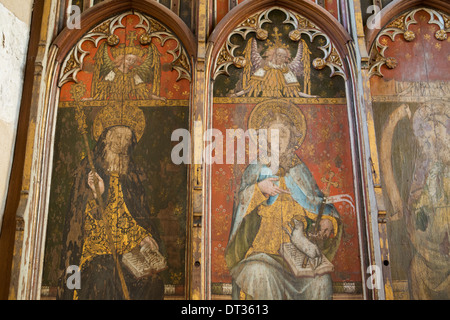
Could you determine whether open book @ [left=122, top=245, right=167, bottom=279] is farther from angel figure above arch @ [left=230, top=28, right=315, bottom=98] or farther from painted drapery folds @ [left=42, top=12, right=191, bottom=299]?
angel figure above arch @ [left=230, top=28, right=315, bottom=98]

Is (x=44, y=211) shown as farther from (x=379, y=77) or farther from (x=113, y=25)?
(x=379, y=77)

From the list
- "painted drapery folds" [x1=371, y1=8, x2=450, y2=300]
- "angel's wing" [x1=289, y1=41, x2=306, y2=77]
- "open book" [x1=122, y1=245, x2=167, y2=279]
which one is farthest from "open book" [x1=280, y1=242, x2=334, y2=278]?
"angel's wing" [x1=289, y1=41, x2=306, y2=77]

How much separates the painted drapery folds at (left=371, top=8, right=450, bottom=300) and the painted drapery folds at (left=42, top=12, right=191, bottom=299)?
271 cm

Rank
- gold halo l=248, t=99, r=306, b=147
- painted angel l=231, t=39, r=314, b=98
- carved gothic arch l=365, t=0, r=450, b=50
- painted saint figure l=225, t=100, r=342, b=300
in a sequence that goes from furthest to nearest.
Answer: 1. carved gothic arch l=365, t=0, r=450, b=50
2. painted angel l=231, t=39, r=314, b=98
3. gold halo l=248, t=99, r=306, b=147
4. painted saint figure l=225, t=100, r=342, b=300

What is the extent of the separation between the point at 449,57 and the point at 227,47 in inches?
124

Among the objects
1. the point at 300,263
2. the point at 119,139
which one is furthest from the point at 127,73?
the point at 300,263

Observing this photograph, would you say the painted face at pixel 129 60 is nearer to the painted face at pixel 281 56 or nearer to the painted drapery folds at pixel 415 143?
the painted face at pixel 281 56

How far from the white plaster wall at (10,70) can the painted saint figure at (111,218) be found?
0.91 meters

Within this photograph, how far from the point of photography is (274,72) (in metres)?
7.67

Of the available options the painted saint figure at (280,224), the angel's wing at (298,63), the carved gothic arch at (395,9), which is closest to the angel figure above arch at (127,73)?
the painted saint figure at (280,224)

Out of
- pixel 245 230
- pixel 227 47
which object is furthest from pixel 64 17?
pixel 245 230

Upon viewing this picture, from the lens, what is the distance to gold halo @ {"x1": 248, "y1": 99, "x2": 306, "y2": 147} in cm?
743

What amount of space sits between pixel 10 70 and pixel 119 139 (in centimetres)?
169

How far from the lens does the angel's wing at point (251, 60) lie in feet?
25.0
